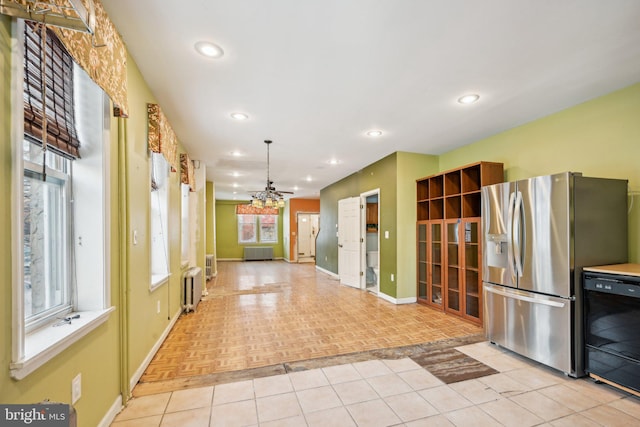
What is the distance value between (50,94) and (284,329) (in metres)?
3.20

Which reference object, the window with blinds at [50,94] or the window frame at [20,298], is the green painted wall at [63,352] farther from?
the window with blinds at [50,94]

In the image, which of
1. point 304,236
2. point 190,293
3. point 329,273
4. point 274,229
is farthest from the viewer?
point 274,229

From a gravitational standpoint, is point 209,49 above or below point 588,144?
above

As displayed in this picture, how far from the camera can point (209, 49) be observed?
211cm

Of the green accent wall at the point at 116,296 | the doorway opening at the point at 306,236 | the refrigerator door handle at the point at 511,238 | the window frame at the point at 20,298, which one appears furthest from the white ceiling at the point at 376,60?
the doorway opening at the point at 306,236

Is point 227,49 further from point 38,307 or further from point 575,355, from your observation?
point 575,355

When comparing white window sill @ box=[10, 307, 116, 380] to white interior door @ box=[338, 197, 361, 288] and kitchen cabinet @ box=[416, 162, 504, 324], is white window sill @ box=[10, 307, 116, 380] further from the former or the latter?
white interior door @ box=[338, 197, 361, 288]

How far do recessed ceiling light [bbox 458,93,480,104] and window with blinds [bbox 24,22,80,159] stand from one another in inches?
124

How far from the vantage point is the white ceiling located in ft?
5.75

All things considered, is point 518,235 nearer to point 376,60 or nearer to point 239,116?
point 376,60

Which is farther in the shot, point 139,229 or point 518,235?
point 518,235

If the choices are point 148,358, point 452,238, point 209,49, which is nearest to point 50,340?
point 148,358

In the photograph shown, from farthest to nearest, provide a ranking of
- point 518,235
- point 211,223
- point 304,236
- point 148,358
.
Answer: point 304,236
point 211,223
point 518,235
point 148,358

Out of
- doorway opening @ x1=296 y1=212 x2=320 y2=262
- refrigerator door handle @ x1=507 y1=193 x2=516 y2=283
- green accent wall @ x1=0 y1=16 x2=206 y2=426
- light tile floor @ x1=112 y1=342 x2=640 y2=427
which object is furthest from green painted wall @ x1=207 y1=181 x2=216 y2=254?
refrigerator door handle @ x1=507 y1=193 x2=516 y2=283
